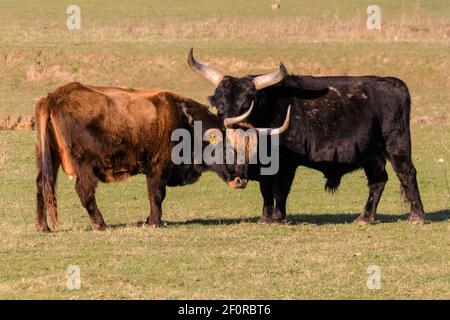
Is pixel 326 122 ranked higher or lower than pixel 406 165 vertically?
higher

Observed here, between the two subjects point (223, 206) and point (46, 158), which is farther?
point (223, 206)

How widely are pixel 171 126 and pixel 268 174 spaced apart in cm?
136

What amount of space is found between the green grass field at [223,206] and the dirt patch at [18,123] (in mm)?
1834

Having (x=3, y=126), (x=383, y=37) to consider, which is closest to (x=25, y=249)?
(x=3, y=126)

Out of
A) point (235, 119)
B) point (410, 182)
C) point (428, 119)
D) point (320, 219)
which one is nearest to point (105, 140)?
point (235, 119)

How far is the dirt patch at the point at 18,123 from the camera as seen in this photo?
84.2 ft

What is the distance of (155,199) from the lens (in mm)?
14734

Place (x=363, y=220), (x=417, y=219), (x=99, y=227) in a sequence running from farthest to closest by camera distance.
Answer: (x=363, y=220)
(x=417, y=219)
(x=99, y=227)

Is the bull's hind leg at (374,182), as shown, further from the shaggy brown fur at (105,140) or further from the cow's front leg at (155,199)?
the cow's front leg at (155,199)

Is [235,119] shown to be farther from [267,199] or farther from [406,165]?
[406,165]

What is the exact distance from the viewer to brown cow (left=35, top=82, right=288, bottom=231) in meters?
14.1

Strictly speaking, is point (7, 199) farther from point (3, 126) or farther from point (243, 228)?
point (3, 126)

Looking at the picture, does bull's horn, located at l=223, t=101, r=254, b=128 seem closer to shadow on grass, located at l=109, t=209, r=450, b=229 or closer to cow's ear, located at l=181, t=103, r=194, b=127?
cow's ear, located at l=181, t=103, r=194, b=127

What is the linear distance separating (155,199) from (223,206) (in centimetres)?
280
